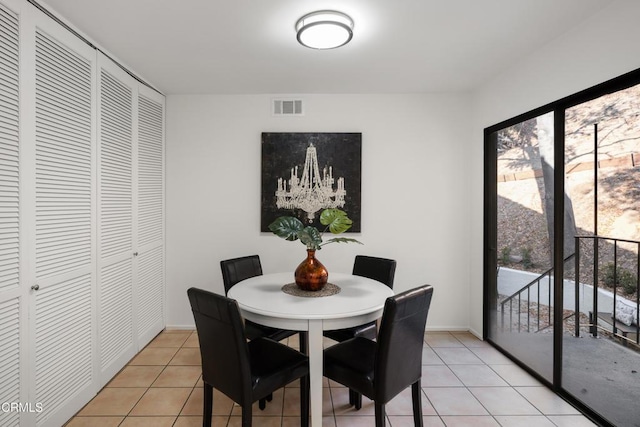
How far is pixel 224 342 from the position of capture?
159cm

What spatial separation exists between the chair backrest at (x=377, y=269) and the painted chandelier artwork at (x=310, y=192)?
0.77 m

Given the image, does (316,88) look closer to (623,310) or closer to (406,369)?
(406,369)

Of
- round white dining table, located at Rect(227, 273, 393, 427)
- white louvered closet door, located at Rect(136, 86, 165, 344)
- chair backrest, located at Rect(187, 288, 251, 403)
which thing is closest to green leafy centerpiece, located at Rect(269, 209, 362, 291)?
round white dining table, located at Rect(227, 273, 393, 427)

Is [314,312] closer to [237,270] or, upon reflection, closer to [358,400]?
[358,400]

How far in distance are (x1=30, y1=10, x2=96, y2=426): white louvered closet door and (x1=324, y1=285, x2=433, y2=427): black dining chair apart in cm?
166

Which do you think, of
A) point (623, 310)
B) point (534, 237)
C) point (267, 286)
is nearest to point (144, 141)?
point (267, 286)

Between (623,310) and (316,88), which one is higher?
(316,88)

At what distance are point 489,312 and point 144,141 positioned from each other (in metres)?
3.78

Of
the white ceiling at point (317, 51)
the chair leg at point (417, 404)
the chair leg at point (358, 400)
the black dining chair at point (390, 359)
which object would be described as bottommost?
the chair leg at point (358, 400)

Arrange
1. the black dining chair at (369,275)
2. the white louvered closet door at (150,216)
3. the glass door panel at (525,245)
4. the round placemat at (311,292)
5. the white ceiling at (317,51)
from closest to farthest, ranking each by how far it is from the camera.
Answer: the white ceiling at (317,51) → the round placemat at (311,292) → the black dining chair at (369,275) → the glass door panel at (525,245) → the white louvered closet door at (150,216)

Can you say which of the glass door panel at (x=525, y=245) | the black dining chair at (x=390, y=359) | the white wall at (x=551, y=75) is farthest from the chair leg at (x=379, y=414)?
the white wall at (x=551, y=75)

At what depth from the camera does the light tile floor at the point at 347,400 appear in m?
2.03

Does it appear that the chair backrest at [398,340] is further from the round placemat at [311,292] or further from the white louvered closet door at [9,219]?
the white louvered closet door at [9,219]

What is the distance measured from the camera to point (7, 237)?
64.8 inches
